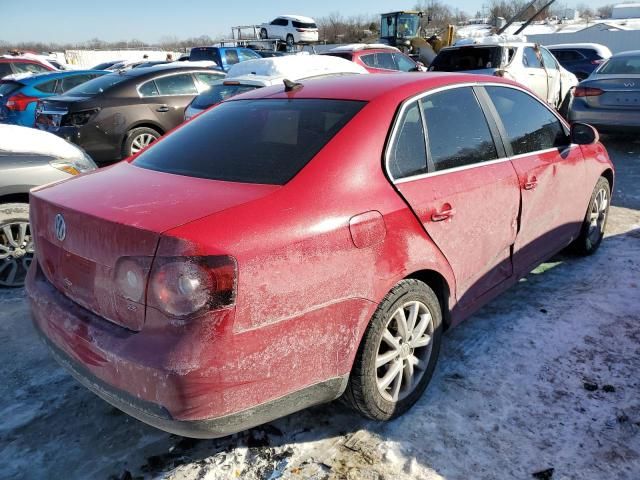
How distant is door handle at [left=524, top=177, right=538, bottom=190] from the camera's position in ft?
10.4

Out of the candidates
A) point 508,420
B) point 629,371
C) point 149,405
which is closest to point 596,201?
point 629,371

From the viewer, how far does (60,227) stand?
85.4 inches

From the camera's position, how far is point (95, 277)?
6.63 feet

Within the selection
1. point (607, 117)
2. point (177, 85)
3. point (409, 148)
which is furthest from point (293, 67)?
point (409, 148)

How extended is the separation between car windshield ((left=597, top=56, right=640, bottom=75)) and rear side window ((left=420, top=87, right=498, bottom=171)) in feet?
23.2

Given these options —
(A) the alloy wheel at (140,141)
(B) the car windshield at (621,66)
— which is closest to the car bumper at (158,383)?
(A) the alloy wheel at (140,141)

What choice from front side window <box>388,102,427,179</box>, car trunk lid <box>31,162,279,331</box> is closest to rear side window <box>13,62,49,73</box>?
car trunk lid <box>31,162,279,331</box>

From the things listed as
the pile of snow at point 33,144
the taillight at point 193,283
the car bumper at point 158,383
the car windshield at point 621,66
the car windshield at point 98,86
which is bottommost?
the car bumper at point 158,383

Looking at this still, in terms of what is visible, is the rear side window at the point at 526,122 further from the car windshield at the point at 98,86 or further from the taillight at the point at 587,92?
the car windshield at the point at 98,86

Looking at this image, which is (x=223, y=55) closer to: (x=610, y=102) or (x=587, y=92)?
(x=587, y=92)

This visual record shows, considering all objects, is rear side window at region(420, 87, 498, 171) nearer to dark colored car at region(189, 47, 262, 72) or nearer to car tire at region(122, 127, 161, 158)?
car tire at region(122, 127, 161, 158)

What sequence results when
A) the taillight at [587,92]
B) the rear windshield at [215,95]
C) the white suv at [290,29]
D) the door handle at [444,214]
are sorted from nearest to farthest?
the door handle at [444,214] < the rear windshield at [215,95] < the taillight at [587,92] < the white suv at [290,29]

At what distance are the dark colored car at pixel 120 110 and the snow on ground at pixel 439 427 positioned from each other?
477 cm

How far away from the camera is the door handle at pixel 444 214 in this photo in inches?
97.8
